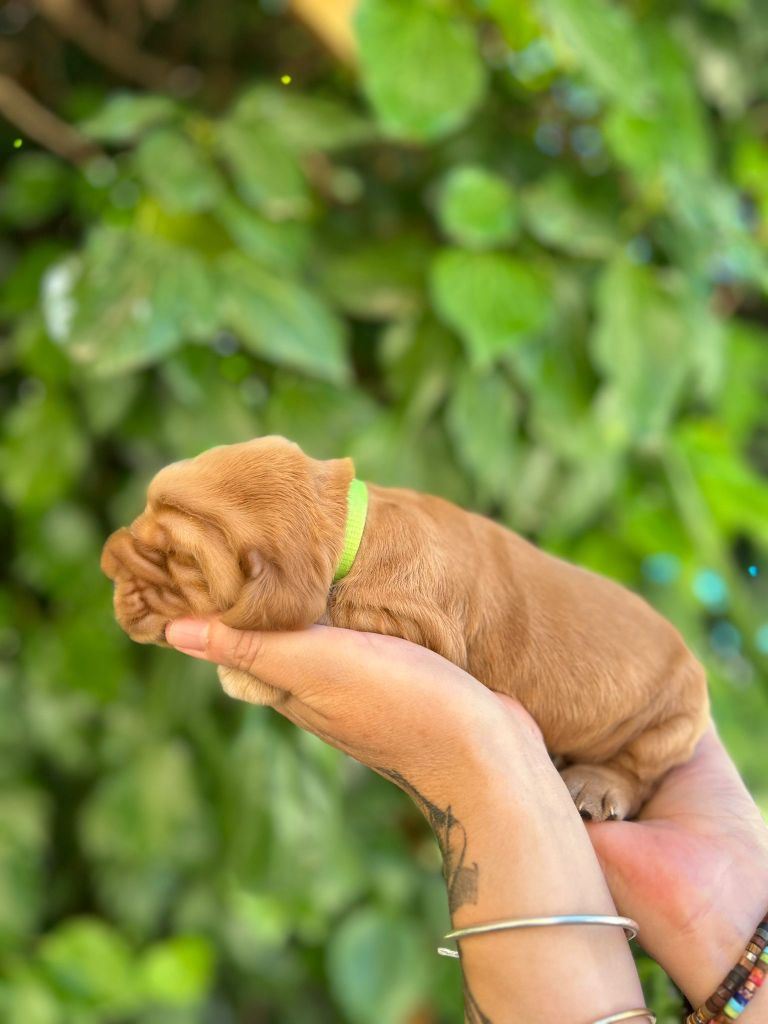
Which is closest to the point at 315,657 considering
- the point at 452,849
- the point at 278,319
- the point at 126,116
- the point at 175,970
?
the point at 452,849

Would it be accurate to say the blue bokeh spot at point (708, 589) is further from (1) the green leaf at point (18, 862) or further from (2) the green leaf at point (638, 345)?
(1) the green leaf at point (18, 862)

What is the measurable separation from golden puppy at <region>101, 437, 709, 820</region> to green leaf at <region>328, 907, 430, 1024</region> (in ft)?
3.34

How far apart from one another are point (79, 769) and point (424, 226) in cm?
101

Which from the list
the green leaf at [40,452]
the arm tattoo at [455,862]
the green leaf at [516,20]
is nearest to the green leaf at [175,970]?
the green leaf at [40,452]

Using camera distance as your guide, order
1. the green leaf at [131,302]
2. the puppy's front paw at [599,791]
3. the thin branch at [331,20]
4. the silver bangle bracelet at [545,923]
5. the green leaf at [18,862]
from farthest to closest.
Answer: the thin branch at [331,20] < the green leaf at [18,862] < the green leaf at [131,302] < the puppy's front paw at [599,791] < the silver bangle bracelet at [545,923]

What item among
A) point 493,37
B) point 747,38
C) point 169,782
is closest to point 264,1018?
point 169,782

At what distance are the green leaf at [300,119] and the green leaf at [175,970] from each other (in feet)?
3.87

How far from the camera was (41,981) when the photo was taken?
1.48 meters

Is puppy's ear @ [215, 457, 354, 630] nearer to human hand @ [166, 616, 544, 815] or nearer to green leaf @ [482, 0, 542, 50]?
human hand @ [166, 616, 544, 815]

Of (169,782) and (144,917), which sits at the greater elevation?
(169,782)

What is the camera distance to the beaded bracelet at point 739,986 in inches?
24.4

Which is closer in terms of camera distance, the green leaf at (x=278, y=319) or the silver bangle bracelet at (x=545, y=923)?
the silver bangle bracelet at (x=545, y=923)

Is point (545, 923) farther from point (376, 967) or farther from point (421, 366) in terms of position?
point (376, 967)

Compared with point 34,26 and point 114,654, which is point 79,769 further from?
point 34,26
